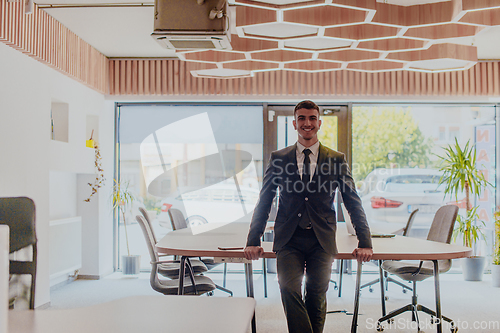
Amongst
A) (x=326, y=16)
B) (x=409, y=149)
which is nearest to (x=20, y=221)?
(x=326, y=16)

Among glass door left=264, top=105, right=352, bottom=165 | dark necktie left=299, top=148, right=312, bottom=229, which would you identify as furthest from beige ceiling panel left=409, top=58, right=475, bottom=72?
dark necktie left=299, top=148, right=312, bottom=229

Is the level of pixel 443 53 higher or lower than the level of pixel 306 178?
higher

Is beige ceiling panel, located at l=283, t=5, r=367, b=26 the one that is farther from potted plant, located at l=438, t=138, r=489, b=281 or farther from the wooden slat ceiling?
potted plant, located at l=438, t=138, r=489, b=281

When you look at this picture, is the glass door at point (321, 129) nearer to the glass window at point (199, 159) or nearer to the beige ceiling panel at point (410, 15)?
the glass window at point (199, 159)

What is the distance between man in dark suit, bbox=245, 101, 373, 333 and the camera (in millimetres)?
2695

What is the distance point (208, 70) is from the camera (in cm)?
500

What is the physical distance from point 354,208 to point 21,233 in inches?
74.4

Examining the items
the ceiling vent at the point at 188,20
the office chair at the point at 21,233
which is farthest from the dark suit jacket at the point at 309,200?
the office chair at the point at 21,233

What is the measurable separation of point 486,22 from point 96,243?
5.38 meters

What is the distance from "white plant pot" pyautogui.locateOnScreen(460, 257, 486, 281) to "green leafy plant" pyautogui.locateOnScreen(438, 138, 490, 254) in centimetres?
22

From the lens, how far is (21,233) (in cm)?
236

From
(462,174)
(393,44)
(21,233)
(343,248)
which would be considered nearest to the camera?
(21,233)

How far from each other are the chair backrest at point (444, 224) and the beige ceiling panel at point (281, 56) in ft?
6.58

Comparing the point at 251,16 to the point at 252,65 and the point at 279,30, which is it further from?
the point at 252,65
